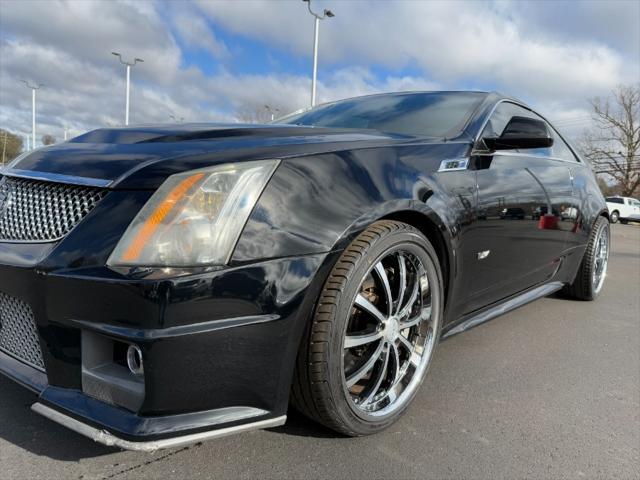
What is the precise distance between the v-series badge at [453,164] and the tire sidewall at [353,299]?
1.25ft

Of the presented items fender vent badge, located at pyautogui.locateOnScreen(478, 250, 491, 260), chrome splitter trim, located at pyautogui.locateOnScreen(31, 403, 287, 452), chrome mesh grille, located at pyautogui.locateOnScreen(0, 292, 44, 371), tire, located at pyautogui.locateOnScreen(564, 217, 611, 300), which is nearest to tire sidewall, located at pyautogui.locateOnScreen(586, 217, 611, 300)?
tire, located at pyautogui.locateOnScreen(564, 217, 611, 300)

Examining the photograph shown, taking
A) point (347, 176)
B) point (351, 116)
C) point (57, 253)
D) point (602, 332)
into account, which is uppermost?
point (351, 116)

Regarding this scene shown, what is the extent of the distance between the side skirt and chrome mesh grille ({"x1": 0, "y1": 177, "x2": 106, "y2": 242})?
1692 mm

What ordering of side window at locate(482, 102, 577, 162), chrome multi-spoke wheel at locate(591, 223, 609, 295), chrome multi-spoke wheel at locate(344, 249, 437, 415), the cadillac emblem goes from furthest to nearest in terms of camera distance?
1. chrome multi-spoke wheel at locate(591, 223, 609, 295)
2. side window at locate(482, 102, 577, 162)
3. chrome multi-spoke wheel at locate(344, 249, 437, 415)
4. the cadillac emblem

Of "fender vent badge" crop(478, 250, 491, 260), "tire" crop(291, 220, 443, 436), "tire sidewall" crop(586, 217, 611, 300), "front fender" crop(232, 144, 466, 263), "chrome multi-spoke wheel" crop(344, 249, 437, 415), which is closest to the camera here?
"front fender" crop(232, 144, 466, 263)

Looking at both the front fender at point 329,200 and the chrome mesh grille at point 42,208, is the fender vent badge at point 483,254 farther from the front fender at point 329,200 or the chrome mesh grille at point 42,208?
the chrome mesh grille at point 42,208

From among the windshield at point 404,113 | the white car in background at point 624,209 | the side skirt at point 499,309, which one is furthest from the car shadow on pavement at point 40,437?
the white car in background at point 624,209

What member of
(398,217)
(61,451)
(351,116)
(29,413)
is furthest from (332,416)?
(351,116)

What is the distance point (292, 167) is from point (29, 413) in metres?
1.45

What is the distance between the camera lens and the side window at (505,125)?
2.83m

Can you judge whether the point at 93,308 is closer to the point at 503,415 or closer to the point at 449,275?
the point at 449,275

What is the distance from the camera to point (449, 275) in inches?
90.7

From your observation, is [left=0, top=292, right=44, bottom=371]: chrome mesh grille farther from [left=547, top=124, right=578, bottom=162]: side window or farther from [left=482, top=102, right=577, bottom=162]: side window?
[left=547, top=124, right=578, bottom=162]: side window

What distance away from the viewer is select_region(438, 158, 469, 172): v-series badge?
7.36 ft
